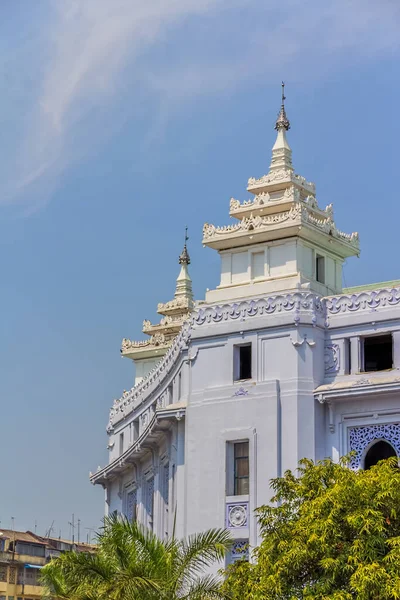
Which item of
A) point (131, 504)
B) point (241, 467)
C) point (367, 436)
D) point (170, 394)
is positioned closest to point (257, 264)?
point (170, 394)

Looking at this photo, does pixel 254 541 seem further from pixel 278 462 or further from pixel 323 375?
pixel 323 375

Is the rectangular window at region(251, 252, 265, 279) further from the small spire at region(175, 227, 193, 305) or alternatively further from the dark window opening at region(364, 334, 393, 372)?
the small spire at region(175, 227, 193, 305)

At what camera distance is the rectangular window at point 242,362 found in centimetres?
4481

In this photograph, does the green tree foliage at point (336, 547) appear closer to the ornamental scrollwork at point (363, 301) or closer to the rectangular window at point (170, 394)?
the ornamental scrollwork at point (363, 301)

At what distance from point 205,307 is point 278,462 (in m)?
6.60

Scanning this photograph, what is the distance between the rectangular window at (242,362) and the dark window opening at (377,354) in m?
4.12

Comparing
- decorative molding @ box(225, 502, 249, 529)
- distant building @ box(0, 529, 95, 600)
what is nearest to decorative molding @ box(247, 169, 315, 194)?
decorative molding @ box(225, 502, 249, 529)

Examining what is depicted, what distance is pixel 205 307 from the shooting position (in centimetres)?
4584

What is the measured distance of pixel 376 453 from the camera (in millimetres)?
42406

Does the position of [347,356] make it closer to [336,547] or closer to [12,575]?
[336,547]

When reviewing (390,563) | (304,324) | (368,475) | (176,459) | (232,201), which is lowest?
(390,563)

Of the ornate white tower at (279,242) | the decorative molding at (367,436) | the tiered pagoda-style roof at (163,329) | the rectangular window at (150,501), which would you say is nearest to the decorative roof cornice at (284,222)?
the ornate white tower at (279,242)

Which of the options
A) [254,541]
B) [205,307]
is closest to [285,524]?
[254,541]

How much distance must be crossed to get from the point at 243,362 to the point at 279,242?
4.79 metres
